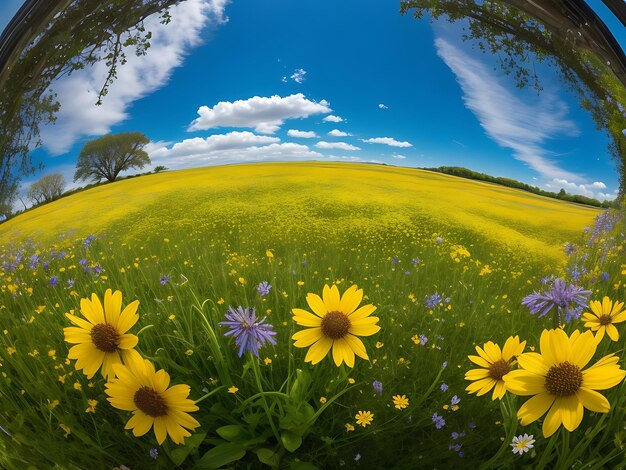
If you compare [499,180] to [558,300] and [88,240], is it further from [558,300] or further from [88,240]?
[88,240]

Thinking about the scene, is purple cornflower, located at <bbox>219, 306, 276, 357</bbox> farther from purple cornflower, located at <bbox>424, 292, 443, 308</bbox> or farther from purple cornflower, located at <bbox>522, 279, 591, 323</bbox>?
purple cornflower, located at <bbox>522, 279, 591, 323</bbox>

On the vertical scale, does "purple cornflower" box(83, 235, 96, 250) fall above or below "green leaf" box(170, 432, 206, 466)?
above

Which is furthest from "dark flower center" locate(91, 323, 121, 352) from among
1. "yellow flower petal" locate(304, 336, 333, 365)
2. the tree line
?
the tree line

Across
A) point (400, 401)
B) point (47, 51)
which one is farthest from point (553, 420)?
point (47, 51)

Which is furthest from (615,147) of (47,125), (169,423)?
(47,125)

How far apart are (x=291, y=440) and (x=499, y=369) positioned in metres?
0.70

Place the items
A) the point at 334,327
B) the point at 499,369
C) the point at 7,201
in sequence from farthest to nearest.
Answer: the point at 7,201
the point at 499,369
the point at 334,327

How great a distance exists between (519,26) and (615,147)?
611 millimetres

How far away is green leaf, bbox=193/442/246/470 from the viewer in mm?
1544

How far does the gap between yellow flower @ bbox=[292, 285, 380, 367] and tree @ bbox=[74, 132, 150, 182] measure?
94 cm

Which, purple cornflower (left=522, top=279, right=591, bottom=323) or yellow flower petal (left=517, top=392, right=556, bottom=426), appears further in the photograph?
purple cornflower (left=522, top=279, right=591, bottom=323)

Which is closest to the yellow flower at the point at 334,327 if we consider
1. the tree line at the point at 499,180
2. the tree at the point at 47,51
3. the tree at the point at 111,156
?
the tree line at the point at 499,180

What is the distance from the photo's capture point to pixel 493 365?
1414 mm

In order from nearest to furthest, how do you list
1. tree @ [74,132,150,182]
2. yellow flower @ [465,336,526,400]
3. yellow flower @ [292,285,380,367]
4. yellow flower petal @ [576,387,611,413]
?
yellow flower petal @ [576,387,611,413], yellow flower @ [292,285,380,367], yellow flower @ [465,336,526,400], tree @ [74,132,150,182]
